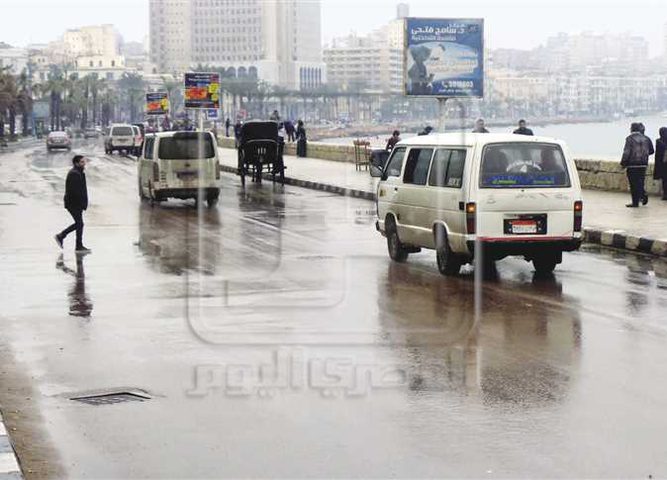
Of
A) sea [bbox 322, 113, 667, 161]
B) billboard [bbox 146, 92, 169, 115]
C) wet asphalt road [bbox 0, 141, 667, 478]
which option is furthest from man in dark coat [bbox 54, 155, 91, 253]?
billboard [bbox 146, 92, 169, 115]

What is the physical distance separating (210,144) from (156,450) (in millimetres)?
22677

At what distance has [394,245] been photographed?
17531 mm

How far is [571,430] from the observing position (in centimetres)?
772

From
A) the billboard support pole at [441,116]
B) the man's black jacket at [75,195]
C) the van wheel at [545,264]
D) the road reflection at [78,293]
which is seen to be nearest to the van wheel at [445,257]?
the van wheel at [545,264]

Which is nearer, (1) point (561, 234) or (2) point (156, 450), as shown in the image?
(2) point (156, 450)

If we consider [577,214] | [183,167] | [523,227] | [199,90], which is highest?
[199,90]

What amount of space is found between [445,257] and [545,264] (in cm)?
131

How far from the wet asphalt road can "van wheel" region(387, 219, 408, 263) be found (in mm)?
163

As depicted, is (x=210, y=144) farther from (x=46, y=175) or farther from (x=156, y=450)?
(x=156, y=450)

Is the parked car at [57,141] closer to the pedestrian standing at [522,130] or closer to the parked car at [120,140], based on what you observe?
the parked car at [120,140]

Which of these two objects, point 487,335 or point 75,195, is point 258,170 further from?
point 487,335

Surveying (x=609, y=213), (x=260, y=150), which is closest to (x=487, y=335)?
(x=609, y=213)

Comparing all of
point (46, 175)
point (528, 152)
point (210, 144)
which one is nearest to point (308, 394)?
point (528, 152)

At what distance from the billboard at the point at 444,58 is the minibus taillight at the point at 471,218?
818 inches
